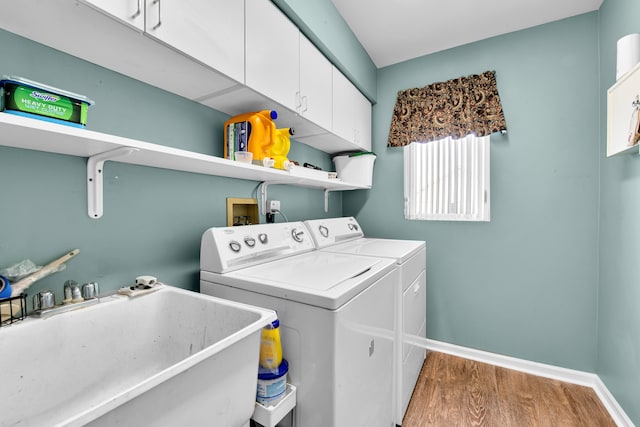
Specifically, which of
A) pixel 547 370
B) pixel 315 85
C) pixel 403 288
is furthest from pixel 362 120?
pixel 547 370

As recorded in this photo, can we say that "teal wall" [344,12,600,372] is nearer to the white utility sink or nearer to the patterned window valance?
the patterned window valance

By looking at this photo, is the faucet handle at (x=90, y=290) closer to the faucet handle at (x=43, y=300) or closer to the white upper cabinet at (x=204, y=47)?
the faucet handle at (x=43, y=300)

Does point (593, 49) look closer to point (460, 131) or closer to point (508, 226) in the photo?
point (460, 131)

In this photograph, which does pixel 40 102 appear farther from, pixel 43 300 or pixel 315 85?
pixel 315 85

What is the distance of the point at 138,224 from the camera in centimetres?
117

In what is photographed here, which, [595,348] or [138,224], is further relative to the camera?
[595,348]

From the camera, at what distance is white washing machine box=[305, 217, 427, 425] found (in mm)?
1537

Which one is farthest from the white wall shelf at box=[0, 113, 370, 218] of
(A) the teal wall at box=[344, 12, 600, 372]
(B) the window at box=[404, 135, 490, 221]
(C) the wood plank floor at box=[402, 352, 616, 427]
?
(A) the teal wall at box=[344, 12, 600, 372]

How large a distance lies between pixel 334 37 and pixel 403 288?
68.3 inches

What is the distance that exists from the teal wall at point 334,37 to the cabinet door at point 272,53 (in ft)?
0.23

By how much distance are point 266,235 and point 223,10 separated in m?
1.04

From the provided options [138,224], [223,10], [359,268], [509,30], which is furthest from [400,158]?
[138,224]

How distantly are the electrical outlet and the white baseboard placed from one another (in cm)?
187

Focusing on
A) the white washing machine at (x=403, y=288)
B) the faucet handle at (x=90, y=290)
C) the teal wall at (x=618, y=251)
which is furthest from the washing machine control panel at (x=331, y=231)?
the teal wall at (x=618, y=251)
